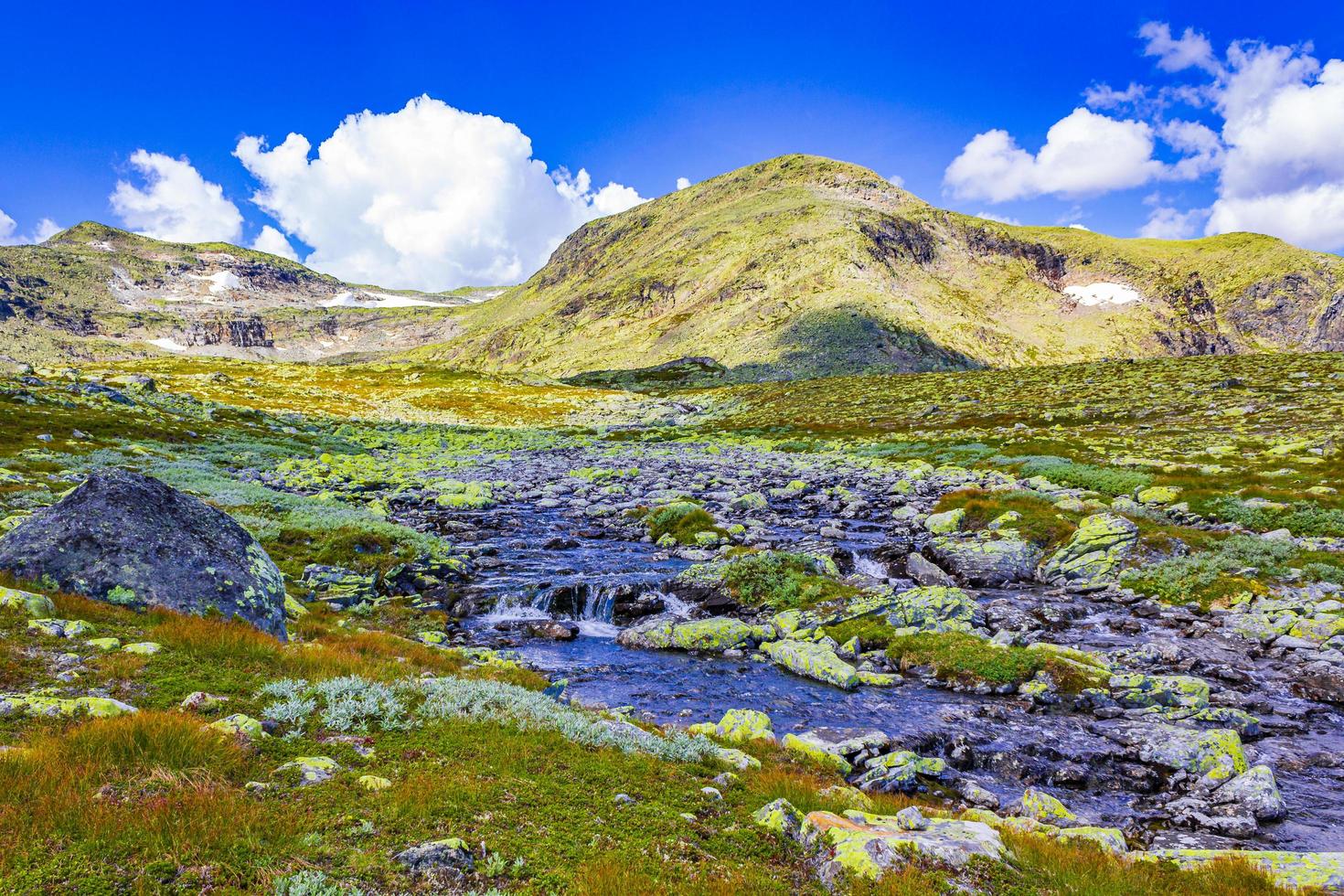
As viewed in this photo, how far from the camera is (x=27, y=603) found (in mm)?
9211

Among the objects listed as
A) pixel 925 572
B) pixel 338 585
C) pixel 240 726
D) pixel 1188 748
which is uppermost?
pixel 240 726

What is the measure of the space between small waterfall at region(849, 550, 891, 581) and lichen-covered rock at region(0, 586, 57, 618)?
20.4 m

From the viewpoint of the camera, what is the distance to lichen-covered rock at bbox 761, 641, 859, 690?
46.3ft

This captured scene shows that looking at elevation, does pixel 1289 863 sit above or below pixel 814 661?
above

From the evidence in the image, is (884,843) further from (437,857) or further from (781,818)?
(437,857)

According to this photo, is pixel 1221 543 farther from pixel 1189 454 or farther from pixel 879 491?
pixel 1189 454

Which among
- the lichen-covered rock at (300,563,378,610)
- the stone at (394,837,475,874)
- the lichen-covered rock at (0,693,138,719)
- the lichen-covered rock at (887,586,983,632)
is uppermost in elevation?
the lichen-covered rock at (0,693,138,719)

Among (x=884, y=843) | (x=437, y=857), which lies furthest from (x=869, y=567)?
(x=437, y=857)

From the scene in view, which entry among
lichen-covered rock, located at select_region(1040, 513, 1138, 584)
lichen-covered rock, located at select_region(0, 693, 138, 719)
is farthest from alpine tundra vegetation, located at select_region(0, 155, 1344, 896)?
lichen-covered rock, located at select_region(1040, 513, 1138, 584)

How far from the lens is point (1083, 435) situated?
150ft

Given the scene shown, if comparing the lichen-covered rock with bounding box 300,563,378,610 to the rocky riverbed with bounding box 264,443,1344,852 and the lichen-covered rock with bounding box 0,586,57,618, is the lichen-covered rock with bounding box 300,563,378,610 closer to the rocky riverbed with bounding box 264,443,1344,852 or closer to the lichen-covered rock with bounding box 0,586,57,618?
the rocky riverbed with bounding box 264,443,1344,852

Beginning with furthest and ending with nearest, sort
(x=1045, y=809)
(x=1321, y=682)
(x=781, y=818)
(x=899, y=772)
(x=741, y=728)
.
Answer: (x=1321, y=682), (x=741, y=728), (x=899, y=772), (x=1045, y=809), (x=781, y=818)

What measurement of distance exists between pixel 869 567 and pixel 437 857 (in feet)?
65.1

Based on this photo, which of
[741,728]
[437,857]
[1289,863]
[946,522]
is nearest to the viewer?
[437,857]
